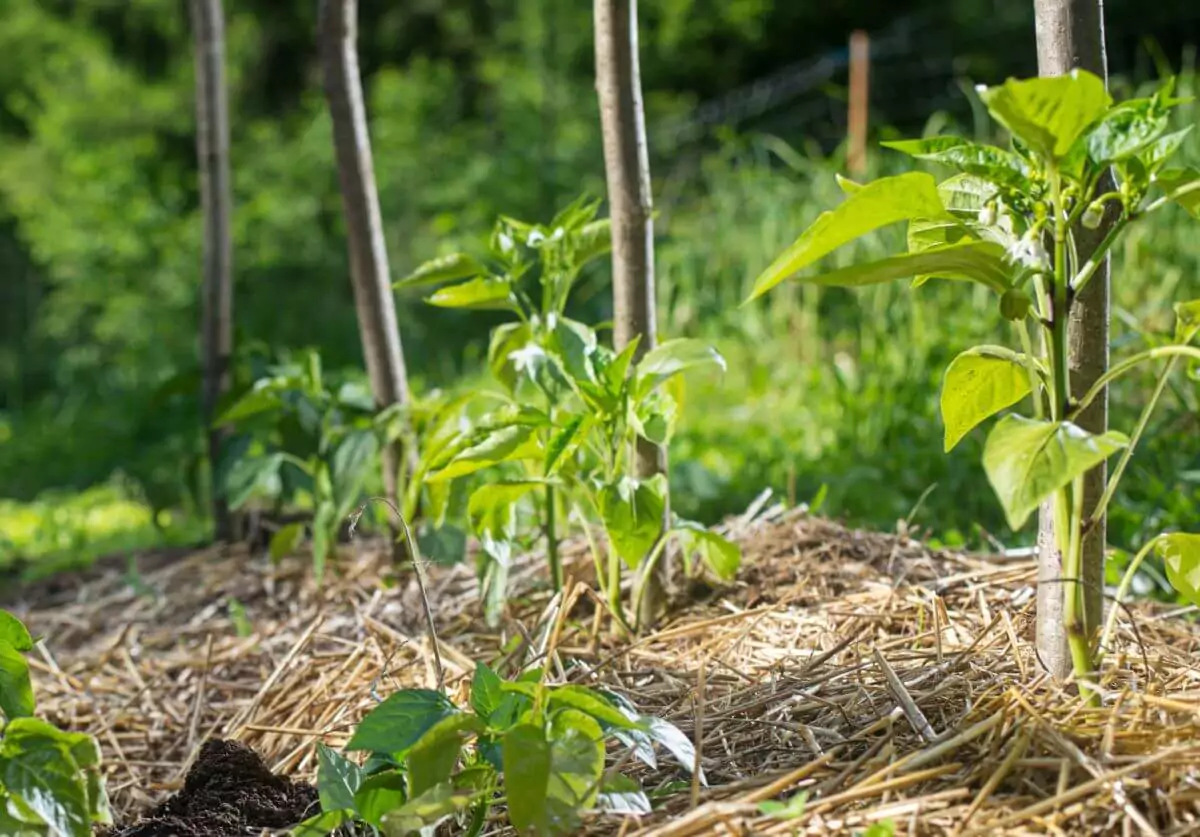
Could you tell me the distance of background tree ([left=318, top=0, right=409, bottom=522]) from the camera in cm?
248

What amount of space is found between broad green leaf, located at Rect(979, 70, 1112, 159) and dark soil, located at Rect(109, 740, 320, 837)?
1.08 m

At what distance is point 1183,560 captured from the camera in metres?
1.32

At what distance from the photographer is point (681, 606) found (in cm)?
194

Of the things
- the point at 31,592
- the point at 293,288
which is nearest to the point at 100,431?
the point at 293,288

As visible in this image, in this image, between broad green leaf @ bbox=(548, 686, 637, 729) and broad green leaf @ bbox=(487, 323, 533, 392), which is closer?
broad green leaf @ bbox=(548, 686, 637, 729)

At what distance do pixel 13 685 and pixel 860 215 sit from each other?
1.02 meters

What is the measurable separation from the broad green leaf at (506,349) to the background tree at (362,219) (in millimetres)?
553

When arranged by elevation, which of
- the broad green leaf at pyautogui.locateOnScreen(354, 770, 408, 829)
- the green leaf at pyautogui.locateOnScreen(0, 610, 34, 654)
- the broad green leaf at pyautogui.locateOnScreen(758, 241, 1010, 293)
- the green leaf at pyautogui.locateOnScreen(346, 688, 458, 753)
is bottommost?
the broad green leaf at pyautogui.locateOnScreen(354, 770, 408, 829)

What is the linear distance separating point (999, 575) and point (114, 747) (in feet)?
4.83

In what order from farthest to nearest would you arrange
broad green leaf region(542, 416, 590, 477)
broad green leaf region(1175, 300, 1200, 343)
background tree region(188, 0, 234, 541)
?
background tree region(188, 0, 234, 541) < broad green leaf region(542, 416, 590, 477) < broad green leaf region(1175, 300, 1200, 343)

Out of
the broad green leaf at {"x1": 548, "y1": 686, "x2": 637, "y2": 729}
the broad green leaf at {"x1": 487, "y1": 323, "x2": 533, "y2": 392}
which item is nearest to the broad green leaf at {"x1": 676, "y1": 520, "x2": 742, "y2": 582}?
the broad green leaf at {"x1": 487, "y1": 323, "x2": 533, "y2": 392}

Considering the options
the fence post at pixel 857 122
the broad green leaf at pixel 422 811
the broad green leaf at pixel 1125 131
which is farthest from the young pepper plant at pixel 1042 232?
the fence post at pixel 857 122

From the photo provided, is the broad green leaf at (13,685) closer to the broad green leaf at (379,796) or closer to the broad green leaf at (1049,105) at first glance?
the broad green leaf at (379,796)

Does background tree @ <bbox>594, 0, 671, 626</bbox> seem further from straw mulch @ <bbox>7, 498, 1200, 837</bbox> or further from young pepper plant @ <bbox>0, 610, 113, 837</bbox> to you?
young pepper plant @ <bbox>0, 610, 113, 837</bbox>
